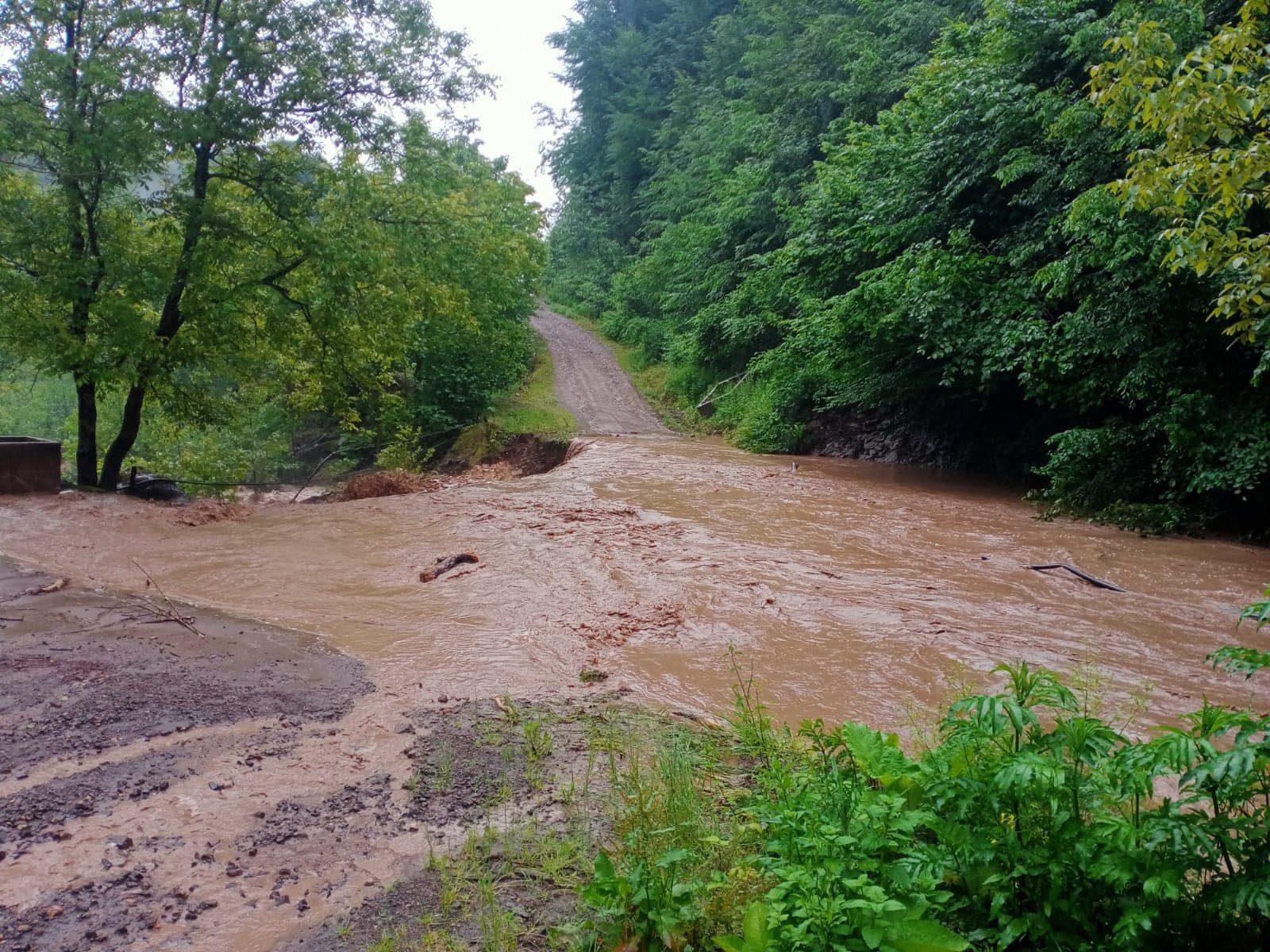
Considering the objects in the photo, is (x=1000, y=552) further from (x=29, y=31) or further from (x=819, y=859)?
(x=29, y=31)

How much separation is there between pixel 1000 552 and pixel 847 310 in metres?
6.96

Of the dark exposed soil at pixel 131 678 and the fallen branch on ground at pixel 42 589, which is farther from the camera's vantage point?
the fallen branch on ground at pixel 42 589

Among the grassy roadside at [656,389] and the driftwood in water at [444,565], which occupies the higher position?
the grassy roadside at [656,389]

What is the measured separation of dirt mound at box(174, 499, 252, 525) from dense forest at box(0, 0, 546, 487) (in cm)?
233

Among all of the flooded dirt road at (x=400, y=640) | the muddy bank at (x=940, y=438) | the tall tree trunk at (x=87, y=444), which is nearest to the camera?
the flooded dirt road at (x=400, y=640)

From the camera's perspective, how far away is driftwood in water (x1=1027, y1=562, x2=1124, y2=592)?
8.11 meters

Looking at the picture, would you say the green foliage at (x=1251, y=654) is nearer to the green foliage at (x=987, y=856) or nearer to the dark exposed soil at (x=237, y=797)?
the green foliage at (x=987, y=856)

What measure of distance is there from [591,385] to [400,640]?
2519 cm

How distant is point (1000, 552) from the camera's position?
963 centimetres

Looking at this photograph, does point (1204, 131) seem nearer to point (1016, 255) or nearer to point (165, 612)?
point (1016, 255)

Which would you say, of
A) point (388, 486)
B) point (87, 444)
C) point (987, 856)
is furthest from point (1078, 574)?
point (87, 444)

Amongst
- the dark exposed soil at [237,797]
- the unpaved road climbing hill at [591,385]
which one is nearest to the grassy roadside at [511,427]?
the unpaved road climbing hill at [591,385]

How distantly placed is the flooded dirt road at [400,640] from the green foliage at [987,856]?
1311mm

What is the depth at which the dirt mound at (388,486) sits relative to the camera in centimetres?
1543
